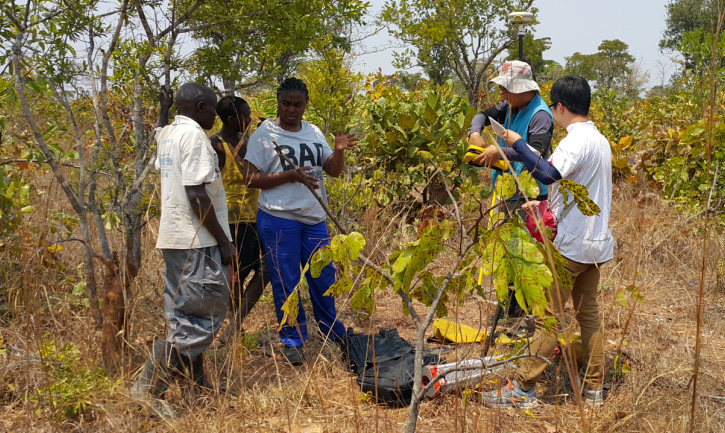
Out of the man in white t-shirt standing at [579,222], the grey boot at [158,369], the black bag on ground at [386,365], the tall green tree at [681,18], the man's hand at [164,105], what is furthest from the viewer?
the tall green tree at [681,18]

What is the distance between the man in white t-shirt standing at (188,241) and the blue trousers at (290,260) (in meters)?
0.59

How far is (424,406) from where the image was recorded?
2.75 metres

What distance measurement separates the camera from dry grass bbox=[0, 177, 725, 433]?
2354 millimetres

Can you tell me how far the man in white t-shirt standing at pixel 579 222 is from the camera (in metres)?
2.57

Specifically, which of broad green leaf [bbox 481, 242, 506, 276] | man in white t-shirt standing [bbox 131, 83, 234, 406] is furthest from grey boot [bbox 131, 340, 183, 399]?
broad green leaf [bbox 481, 242, 506, 276]

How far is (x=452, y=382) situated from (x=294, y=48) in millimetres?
2064

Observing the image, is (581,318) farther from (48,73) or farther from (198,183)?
(48,73)

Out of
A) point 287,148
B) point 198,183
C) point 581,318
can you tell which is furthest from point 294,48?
point 581,318

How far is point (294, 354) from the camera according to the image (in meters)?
3.28

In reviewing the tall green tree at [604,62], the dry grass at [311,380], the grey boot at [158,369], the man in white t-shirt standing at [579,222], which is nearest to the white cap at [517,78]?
the man in white t-shirt standing at [579,222]

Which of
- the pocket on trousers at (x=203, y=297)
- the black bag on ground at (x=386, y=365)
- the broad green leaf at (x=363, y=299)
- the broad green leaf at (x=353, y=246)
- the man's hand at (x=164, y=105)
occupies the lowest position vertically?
the black bag on ground at (x=386, y=365)

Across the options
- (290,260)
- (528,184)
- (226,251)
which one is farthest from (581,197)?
(290,260)

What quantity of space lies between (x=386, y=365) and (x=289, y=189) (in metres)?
1.12

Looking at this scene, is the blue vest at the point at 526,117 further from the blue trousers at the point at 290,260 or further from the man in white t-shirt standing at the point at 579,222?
the blue trousers at the point at 290,260
